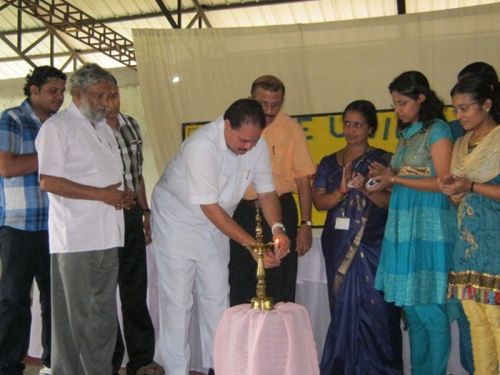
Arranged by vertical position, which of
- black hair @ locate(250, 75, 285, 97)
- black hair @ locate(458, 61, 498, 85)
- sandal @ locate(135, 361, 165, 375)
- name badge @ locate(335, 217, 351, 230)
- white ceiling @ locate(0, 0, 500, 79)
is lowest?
sandal @ locate(135, 361, 165, 375)

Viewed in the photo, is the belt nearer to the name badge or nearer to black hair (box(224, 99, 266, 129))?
the name badge

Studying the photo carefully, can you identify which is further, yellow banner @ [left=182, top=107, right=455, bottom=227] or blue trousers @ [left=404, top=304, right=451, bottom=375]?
yellow banner @ [left=182, top=107, right=455, bottom=227]

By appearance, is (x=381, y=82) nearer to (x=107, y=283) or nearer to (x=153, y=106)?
(x=153, y=106)

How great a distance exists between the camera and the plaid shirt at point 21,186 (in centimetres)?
247

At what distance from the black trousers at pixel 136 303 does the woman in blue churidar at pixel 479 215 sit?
1452 millimetres

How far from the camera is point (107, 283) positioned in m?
2.31

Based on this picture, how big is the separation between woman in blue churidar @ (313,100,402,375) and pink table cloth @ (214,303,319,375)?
0.99 m

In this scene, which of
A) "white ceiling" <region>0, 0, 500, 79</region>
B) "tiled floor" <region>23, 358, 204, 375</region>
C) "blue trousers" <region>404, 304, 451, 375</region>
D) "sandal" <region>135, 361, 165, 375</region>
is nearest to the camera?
"blue trousers" <region>404, 304, 451, 375</region>

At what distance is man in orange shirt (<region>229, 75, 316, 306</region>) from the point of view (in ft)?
8.57

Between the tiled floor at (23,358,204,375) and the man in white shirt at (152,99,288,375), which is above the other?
the man in white shirt at (152,99,288,375)

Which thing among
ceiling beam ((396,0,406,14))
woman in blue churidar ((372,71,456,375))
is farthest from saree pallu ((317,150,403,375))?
ceiling beam ((396,0,406,14))

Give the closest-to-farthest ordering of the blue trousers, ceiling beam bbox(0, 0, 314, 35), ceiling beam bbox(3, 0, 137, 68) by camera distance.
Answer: the blue trousers
ceiling beam bbox(0, 0, 314, 35)
ceiling beam bbox(3, 0, 137, 68)

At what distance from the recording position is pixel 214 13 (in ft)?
28.7

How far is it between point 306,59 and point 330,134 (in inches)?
28.1
